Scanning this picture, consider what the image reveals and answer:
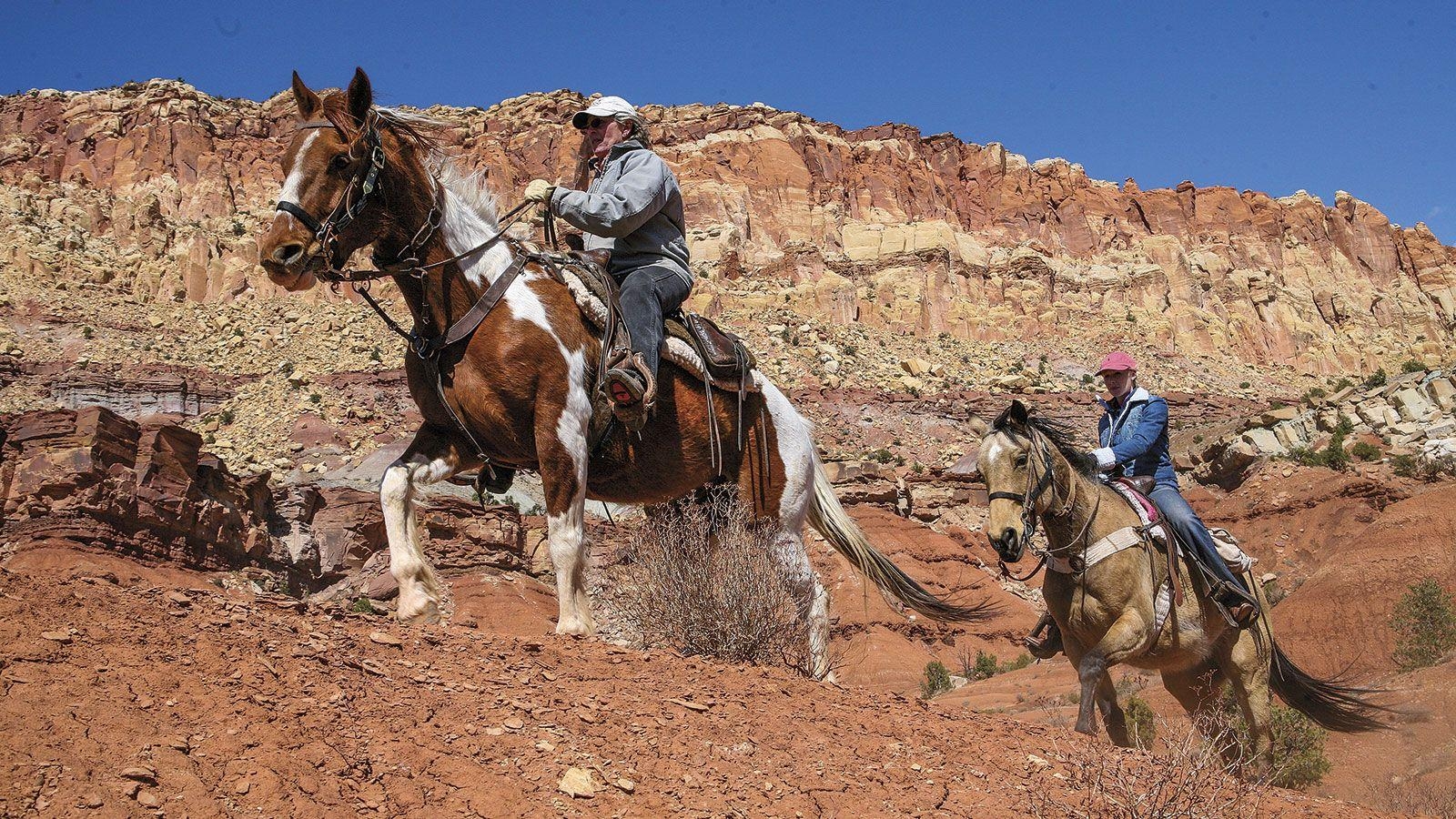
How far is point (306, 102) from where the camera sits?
6.84 metres

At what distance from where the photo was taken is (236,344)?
8400 cm

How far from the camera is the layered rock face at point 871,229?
95.8 meters

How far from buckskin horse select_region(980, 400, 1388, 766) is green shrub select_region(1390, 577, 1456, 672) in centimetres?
976

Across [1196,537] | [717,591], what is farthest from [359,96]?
[1196,537]

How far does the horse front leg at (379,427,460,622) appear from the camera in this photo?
6516 millimetres

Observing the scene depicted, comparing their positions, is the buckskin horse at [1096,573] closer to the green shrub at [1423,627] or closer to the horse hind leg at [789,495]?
the horse hind leg at [789,495]

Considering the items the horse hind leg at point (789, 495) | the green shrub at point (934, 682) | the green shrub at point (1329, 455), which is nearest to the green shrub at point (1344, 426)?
the green shrub at point (1329, 455)

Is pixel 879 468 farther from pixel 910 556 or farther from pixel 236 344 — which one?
pixel 236 344

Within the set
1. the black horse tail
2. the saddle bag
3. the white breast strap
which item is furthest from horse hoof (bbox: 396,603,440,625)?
the black horse tail

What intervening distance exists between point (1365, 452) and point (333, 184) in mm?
42379

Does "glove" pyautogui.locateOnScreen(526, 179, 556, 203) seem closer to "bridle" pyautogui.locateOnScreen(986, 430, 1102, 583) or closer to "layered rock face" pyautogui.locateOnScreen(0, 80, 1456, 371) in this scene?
"bridle" pyautogui.locateOnScreen(986, 430, 1102, 583)

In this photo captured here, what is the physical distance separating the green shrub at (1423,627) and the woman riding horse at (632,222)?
49.0 feet

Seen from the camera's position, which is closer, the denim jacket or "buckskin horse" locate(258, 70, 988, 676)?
"buckskin horse" locate(258, 70, 988, 676)

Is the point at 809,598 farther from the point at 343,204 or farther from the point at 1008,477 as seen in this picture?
Result: the point at 343,204
